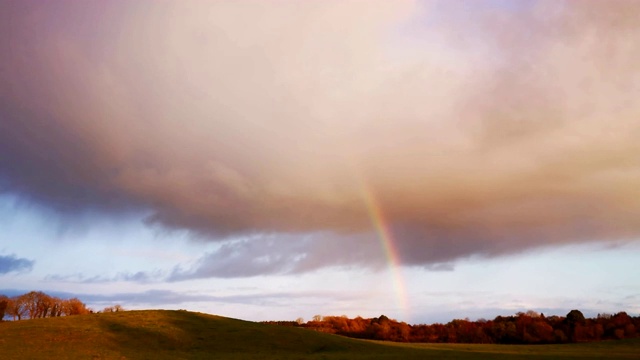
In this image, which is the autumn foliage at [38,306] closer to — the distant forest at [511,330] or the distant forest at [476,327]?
the distant forest at [476,327]

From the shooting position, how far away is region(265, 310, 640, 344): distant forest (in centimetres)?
15338

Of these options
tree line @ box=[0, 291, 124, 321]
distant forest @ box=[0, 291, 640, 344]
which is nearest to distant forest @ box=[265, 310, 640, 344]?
distant forest @ box=[0, 291, 640, 344]

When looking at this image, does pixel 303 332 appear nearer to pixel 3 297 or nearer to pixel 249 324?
pixel 249 324

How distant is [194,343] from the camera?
76625 mm

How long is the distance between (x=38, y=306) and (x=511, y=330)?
146m

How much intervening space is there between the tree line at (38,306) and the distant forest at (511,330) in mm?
62319

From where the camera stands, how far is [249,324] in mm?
90625

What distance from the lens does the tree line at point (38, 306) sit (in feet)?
473

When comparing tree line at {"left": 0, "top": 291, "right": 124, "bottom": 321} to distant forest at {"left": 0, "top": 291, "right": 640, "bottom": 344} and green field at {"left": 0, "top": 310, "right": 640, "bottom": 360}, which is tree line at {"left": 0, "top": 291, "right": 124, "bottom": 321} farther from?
green field at {"left": 0, "top": 310, "right": 640, "bottom": 360}

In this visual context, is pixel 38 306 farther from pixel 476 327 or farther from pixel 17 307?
pixel 476 327

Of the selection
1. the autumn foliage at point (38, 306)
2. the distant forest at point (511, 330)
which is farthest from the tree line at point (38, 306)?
the distant forest at point (511, 330)

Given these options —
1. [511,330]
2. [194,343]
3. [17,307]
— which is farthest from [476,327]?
[17,307]

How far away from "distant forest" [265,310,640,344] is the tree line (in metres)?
62.3

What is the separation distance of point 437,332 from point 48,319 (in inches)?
4674
